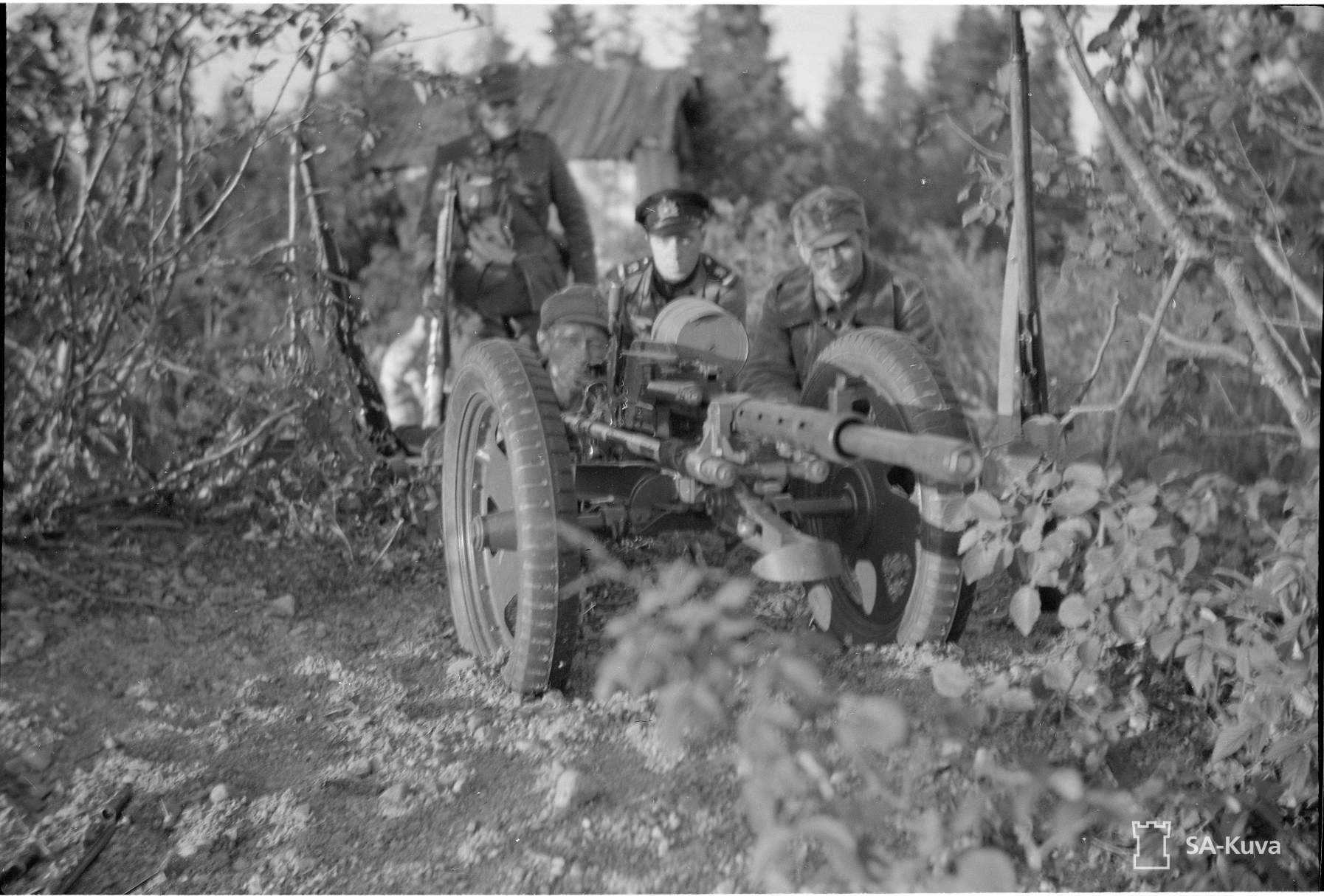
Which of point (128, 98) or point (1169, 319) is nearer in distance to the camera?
point (1169, 319)

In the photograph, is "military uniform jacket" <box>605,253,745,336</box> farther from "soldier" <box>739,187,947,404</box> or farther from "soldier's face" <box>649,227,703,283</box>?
"soldier" <box>739,187,947,404</box>

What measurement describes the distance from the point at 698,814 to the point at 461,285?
3294mm

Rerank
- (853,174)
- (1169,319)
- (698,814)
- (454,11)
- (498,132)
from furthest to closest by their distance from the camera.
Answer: (498,132) < (853,174) < (1169,319) < (454,11) < (698,814)

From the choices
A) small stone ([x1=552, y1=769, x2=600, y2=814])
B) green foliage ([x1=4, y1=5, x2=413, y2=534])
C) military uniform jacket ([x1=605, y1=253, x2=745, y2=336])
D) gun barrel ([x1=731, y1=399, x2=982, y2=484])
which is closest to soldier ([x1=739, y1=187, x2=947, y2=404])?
military uniform jacket ([x1=605, y1=253, x2=745, y2=336])

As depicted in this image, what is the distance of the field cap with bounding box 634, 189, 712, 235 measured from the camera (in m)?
3.76

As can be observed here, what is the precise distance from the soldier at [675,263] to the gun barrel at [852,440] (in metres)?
1.21

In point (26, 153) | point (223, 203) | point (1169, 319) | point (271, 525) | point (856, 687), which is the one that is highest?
point (26, 153)

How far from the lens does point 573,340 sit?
327 centimetres

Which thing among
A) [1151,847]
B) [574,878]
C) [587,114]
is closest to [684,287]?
[587,114]

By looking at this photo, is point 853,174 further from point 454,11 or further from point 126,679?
point 126,679

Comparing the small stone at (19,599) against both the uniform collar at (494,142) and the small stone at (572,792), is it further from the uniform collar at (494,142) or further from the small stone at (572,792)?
the uniform collar at (494,142)

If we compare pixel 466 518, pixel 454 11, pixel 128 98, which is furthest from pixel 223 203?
pixel 466 518

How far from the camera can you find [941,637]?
2648mm

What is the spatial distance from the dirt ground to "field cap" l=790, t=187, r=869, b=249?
1022mm
